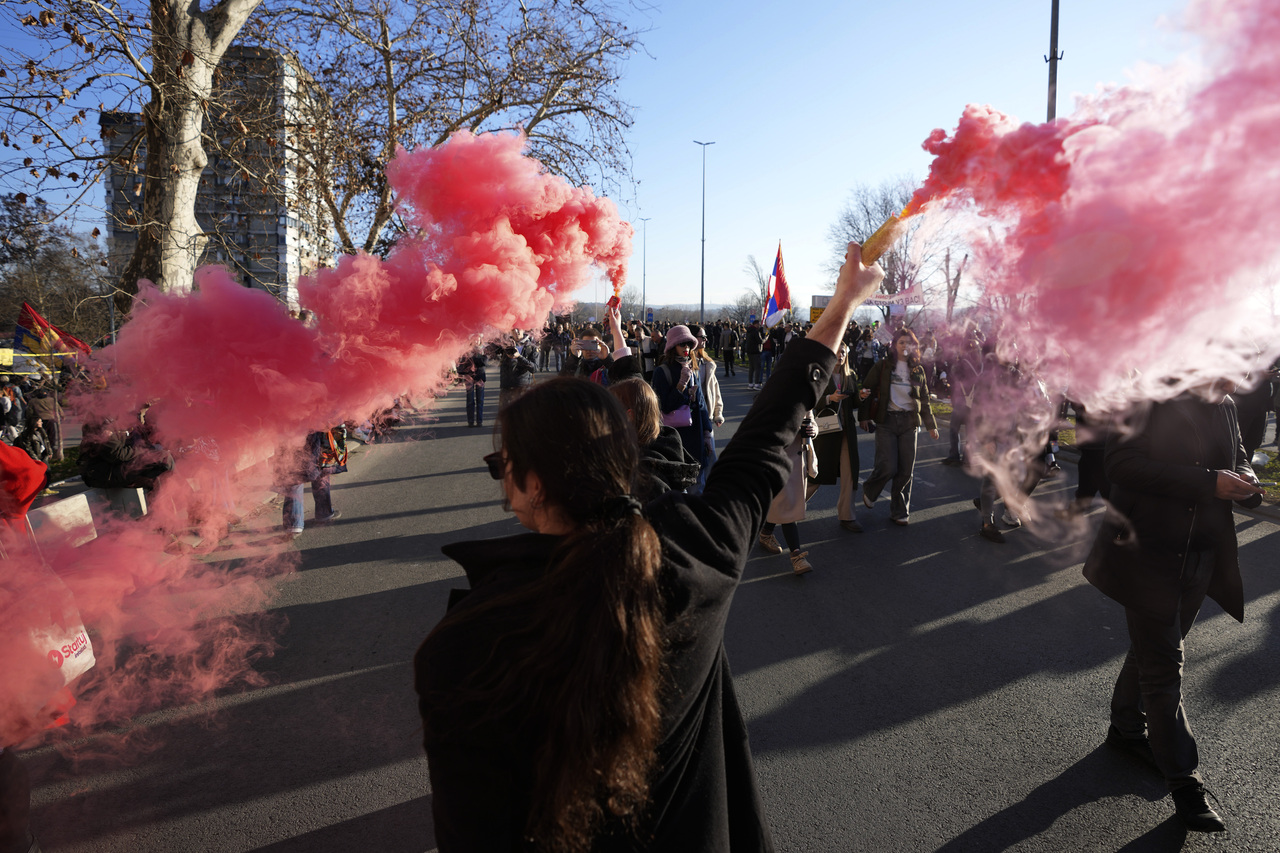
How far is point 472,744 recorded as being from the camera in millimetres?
949

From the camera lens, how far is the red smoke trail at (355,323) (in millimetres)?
2637

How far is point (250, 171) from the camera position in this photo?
6.42 metres

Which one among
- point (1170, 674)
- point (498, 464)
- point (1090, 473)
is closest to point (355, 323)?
point (498, 464)

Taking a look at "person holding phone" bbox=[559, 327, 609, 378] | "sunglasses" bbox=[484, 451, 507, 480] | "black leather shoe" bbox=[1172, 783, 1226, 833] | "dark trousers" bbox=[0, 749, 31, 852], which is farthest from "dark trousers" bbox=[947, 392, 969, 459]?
"dark trousers" bbox=[0, 749, 31, 852]

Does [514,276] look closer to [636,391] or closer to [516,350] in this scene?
[636,391]

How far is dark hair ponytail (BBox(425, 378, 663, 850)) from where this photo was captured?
95cm

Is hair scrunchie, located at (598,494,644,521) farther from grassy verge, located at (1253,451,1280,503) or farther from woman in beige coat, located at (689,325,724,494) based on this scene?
grassy verge, located at (1253,451,1280,503)

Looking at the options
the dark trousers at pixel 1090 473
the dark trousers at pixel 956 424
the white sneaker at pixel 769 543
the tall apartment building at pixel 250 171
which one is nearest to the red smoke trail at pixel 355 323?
the tall apartment building at pixel 250 171

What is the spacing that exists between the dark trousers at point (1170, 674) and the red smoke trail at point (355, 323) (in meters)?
2.82

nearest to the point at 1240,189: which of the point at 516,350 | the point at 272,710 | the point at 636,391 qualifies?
the point at 636,391

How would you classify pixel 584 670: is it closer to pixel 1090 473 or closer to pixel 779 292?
pixel 1090 473

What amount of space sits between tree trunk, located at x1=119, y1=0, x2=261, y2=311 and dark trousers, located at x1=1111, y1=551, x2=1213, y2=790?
19.7ft

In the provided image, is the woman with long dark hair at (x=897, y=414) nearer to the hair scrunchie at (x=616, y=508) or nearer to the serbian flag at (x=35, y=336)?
the hair scrunchie at (x=616, y=508)

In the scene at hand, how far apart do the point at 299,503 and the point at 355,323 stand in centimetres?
472
